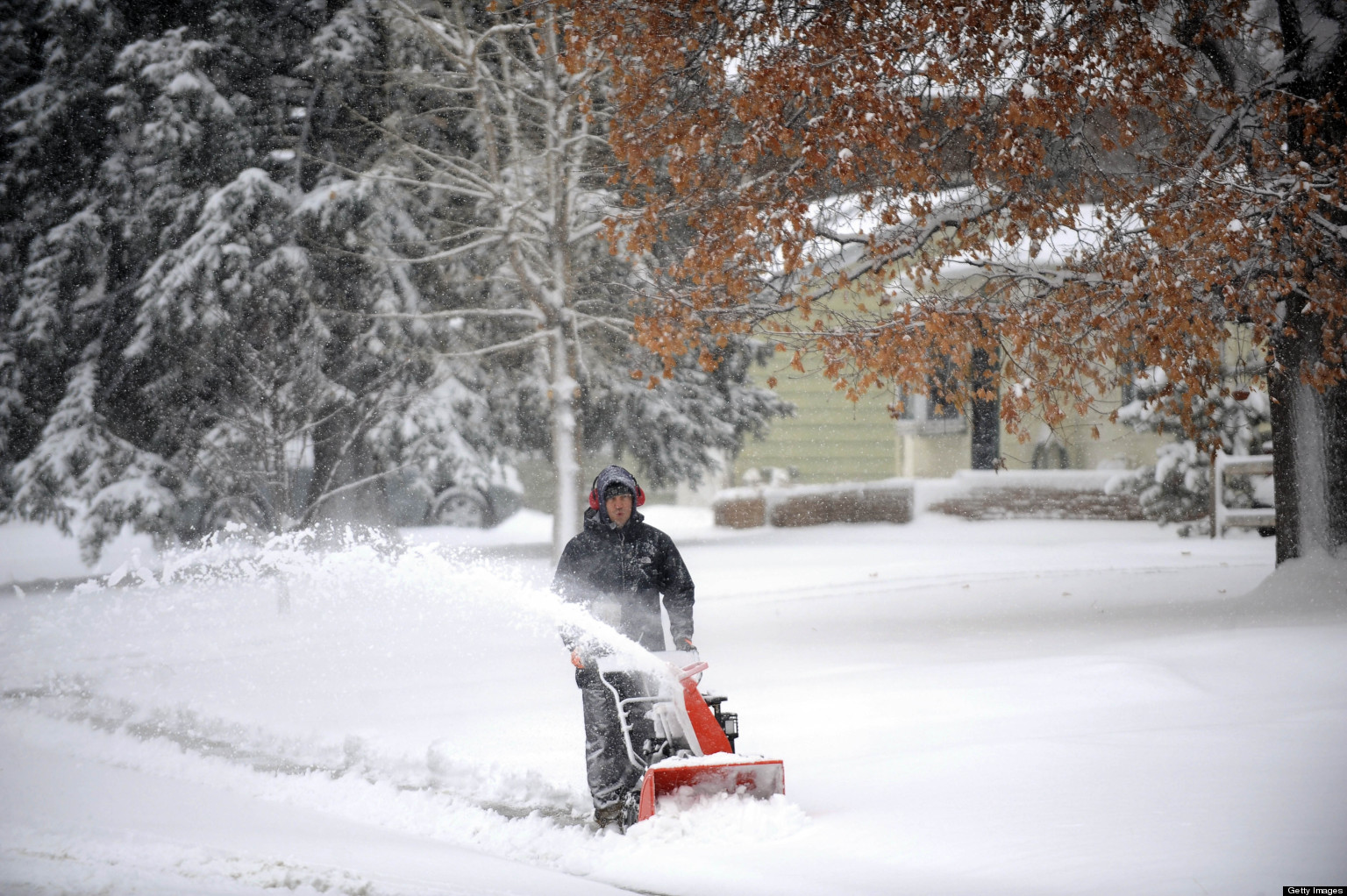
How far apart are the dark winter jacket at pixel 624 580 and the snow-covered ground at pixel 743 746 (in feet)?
0.77

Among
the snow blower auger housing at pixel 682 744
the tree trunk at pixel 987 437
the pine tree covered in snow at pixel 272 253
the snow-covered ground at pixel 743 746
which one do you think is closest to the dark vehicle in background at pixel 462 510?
the pine tree covered in snow at pixel 272 253

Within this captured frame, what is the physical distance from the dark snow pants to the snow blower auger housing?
0.31 feet

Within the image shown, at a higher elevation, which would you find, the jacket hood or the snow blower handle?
the jacket hood

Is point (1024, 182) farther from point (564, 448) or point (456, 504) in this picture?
point (456, 504)

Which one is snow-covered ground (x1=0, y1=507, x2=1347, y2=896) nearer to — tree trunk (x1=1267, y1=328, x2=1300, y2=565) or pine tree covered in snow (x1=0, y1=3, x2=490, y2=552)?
tree trunk (x1=1267, y1=328, x2=1300, y2=565)

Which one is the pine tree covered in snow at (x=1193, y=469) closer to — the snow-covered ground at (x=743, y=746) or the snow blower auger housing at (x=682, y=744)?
the snow-covered ground at (x=743, y=746)

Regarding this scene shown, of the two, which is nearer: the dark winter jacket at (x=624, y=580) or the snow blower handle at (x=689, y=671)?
the snow blower handle at (x=689, y=671)

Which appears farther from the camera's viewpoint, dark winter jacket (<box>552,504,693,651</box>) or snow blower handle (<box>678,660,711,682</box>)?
dark winter jacket (<box>552,504,693,651</box>)

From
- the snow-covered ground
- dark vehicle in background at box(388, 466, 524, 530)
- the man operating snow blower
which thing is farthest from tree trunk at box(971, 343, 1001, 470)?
the man operating snow blower

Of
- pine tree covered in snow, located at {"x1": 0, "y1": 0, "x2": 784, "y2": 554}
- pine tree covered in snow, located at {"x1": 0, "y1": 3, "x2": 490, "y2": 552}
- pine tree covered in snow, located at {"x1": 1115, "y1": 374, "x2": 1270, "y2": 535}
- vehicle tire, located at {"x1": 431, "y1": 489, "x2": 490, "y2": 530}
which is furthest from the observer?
vehicle tire, located at {"x1": 431, "y1": 489, "x2": 490, "y2": 530}

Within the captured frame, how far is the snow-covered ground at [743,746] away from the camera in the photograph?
4.87 metres

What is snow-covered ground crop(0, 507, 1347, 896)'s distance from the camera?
16.0 ft

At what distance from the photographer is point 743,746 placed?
23.8 feet

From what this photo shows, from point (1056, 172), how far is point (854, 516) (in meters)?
13.5
